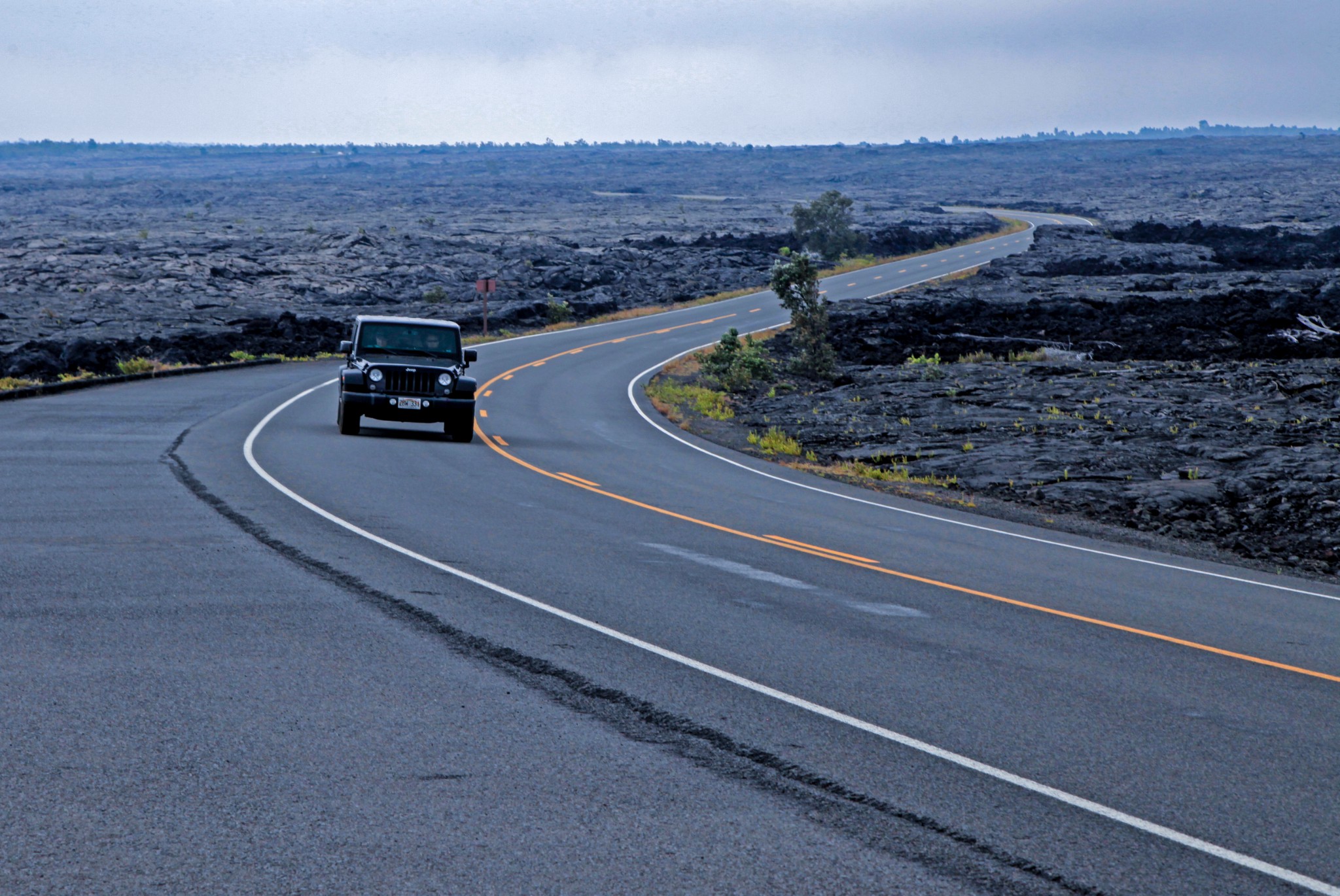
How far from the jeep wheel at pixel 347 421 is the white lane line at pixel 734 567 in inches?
384

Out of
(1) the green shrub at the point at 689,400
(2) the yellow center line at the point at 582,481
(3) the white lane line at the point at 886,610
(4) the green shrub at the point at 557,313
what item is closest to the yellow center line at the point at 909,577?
(2) the yellow center line at the point at 582,481

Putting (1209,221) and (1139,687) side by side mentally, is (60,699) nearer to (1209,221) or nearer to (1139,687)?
(1139,687)

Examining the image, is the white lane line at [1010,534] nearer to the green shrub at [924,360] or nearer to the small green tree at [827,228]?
the green shrub at [924,360]

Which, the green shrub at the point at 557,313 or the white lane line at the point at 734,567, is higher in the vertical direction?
the green shrub at the point at 557,313

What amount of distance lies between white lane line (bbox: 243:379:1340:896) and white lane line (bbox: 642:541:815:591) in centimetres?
241

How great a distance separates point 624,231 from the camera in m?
91.2

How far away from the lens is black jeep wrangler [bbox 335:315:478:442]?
20000 millimetres

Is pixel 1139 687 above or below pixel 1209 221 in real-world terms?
below

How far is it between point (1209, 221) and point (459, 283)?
65.6 m

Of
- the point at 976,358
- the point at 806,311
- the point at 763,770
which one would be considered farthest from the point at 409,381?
the point at 976,358

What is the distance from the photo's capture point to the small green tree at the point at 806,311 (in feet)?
117

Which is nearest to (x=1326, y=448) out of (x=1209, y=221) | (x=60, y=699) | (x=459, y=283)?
(x=60, y=699)

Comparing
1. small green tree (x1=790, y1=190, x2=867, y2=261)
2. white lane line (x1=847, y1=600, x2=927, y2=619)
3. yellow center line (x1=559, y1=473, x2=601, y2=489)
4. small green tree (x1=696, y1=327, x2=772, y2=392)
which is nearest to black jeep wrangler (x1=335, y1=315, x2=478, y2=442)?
yellow center line (x1=559, y1=473, x2=601, y2=489)

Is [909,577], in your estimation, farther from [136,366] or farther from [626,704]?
[136,366]
